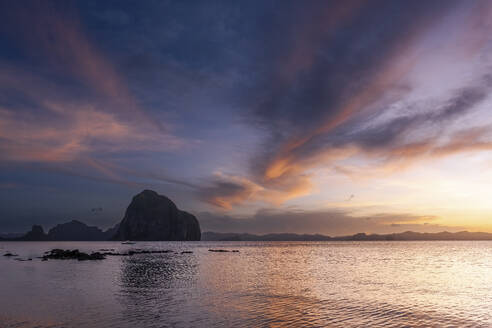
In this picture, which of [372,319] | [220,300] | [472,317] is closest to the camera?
[372,319]

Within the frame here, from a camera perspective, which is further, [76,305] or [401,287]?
[401,287]

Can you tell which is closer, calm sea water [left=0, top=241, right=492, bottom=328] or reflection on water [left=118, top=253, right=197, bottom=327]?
calm sea water [left=0, top=241, right=492, bottom=328]

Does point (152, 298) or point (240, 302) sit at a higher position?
point (152, 298)

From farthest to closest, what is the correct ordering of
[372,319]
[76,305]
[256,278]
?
[256,278] → [76,305] → [372,319]

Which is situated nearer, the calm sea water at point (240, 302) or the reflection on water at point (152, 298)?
the calm sea water at point (240, 302)

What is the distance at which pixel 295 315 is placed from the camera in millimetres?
28828

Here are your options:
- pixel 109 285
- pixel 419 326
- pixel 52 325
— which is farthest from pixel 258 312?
pixel 109 285

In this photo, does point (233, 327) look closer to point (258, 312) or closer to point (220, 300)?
point (258, 312)

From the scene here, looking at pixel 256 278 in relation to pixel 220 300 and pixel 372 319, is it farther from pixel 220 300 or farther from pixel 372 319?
pixel 372 319

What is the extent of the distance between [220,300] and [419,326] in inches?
719

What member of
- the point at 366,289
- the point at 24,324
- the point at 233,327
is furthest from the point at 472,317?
the point at 24,324

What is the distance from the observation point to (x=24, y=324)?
24969 mm

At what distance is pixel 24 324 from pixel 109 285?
21.0m

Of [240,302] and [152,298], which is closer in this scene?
[240,302]
